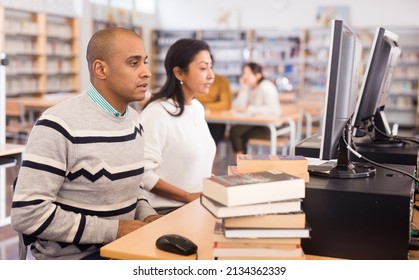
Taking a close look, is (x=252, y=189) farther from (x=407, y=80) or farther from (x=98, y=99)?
(x=407, y=80)

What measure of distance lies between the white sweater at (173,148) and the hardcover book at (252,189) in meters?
1.05

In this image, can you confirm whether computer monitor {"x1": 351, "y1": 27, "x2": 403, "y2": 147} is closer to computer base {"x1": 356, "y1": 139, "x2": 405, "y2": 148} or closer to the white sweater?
computer base {"x1": 356, "y1": 139, "x2": 405, "y2": 148}

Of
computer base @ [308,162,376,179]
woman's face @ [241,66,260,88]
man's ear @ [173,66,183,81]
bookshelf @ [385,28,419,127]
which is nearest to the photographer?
computer base @ [308,162,376,179]

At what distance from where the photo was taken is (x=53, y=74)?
9.96m

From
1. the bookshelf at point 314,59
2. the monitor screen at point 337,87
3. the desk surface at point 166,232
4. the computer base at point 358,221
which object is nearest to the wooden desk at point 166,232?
the desk surface at point 166,232

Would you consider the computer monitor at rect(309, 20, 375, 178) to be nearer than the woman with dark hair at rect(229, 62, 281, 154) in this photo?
Yes

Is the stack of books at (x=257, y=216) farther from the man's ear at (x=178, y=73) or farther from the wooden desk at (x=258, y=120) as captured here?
the wooden desk at (x=258, y=120)

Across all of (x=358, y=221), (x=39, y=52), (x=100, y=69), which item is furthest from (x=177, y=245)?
(x=39, y=52)

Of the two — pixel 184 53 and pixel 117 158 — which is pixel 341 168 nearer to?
pixel 117 158

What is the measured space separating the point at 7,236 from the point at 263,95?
3203mm

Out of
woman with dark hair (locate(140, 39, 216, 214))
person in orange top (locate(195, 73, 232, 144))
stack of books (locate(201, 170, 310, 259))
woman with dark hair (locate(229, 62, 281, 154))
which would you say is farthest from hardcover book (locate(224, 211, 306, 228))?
person in orange top (locate(195, 73, 232, 144))

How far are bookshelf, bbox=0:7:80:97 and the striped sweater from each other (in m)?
7.30

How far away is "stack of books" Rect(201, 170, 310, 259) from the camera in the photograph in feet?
3.81

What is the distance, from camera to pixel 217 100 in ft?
19.5
